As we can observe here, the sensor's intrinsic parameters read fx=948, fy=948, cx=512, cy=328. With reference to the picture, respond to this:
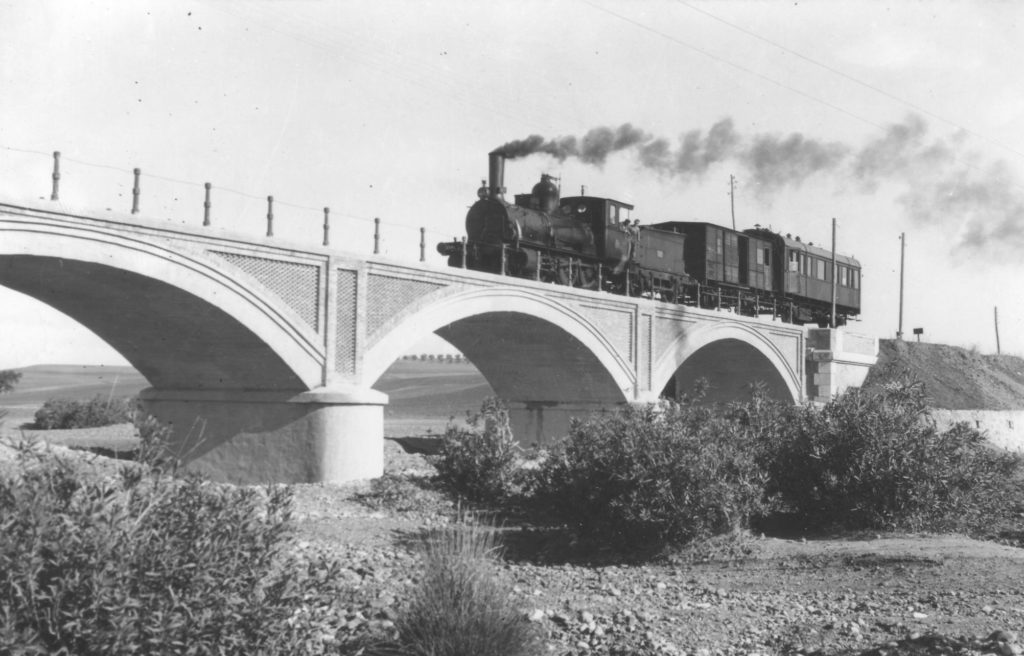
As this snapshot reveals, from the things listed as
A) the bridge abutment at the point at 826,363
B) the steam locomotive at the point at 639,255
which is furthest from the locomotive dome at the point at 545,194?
the bridge abutment at the point at 826,363

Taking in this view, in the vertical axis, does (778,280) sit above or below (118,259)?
above

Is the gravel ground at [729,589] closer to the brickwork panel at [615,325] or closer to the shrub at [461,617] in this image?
the shrub at [461,617]

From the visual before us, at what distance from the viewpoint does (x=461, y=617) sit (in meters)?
7.08

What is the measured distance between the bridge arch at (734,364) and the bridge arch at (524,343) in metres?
4.19

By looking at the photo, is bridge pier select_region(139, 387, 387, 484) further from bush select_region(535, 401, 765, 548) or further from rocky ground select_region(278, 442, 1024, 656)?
bush select_region(535, 401, 765, 548)

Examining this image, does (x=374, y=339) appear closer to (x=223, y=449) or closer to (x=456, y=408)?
(x=223, y=449)

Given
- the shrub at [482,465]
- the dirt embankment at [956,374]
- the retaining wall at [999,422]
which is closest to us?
the shrub at [482,465]

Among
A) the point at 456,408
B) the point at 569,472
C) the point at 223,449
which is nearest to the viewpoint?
the point at 569,472

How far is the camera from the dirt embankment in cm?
3900

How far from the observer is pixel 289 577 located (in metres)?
5.56

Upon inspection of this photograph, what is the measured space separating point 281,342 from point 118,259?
336 cm

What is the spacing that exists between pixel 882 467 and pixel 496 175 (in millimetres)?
12480

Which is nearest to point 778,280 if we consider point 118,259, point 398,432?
point 398,432

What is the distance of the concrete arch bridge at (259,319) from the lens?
14289mm
